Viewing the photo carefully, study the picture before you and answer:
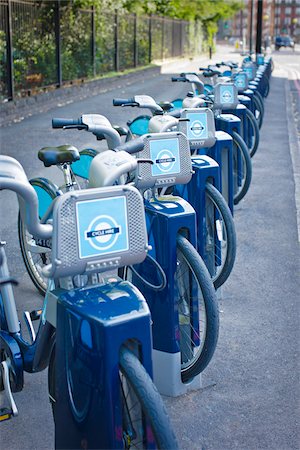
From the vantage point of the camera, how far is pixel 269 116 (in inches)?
602

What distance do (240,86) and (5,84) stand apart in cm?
694

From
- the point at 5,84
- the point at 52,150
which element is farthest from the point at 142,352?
the point at 5,84

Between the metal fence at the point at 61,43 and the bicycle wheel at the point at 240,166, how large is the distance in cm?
885

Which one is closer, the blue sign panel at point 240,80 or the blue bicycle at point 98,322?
the blue bicycle at point 98,322

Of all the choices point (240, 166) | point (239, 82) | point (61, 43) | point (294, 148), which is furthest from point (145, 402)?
point (61, 43)

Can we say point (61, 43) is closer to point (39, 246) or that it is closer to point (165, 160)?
point (39, 246)

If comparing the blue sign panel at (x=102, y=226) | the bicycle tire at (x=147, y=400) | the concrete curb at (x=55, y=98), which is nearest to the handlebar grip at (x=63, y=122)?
the blue sign panel at (x=102, y=226)

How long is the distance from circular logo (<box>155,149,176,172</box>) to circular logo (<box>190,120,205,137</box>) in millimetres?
1137

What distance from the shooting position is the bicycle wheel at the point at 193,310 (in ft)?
11.0

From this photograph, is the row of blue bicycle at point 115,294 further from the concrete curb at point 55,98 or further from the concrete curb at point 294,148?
the concrete curb at point 55,98

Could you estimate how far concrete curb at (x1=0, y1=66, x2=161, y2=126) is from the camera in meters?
14.3

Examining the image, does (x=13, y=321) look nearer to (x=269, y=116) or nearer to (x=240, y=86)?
(x=240, y=86)

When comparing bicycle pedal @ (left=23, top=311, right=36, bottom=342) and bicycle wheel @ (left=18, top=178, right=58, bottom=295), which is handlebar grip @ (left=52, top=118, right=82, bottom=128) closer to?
bicycle wheel @ (left=18, top=178, right=58, bottom=295)

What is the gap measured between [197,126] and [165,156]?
1.20 metres
